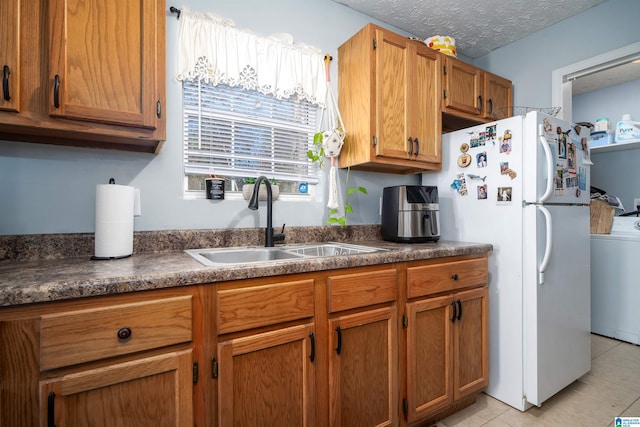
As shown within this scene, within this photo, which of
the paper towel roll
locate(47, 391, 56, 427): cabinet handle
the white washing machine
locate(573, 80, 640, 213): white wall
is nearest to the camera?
locate(47, 391, 56, 427): cabinet handle

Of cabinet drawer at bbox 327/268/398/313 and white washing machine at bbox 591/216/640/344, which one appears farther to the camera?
white washing machine at bbox 591/216/640/344

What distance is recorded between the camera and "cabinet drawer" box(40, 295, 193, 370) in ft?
2.63

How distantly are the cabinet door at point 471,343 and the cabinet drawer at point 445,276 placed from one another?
7 centimetres

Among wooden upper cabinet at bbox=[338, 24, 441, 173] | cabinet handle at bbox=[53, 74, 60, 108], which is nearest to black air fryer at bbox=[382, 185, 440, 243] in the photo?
wooden upper cabinet at bbox=[338, 24, 441, 173]

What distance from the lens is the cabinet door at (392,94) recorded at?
186 cm

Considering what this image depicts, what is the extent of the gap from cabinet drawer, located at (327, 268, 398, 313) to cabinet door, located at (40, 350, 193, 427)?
1.86ft

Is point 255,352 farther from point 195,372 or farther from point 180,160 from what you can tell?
point 180,160

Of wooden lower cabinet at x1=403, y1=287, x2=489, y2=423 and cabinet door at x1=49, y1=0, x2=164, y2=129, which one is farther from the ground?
cabinet door at x1=49, y1=0, x2=164, y2=129

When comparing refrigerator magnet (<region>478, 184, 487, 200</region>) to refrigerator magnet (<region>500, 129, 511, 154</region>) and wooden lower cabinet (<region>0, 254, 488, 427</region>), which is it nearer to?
refrigerator magnet (<region>500, 129, 511, 154</region>)

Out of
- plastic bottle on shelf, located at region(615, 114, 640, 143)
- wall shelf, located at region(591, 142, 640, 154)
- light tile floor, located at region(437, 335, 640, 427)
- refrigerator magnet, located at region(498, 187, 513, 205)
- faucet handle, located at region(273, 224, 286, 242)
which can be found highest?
plastic bottle on shelf, located at region(615, 114, 640, 143)

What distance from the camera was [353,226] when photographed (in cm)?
210

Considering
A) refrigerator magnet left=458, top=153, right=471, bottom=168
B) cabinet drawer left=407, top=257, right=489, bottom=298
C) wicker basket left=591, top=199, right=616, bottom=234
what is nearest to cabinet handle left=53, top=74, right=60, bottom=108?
cabinet drawer left=407, top=257, right=489, bottom=298

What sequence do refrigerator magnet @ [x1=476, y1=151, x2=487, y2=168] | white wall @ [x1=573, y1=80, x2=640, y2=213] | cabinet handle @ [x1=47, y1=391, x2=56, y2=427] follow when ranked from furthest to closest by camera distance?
white wall @ [x1=573, y1=80, x2=640, y2=213] < refrigerator magnet @ [x1=476, y1=151, x2=487, y2=168] < cabinet handle @ [x1=47, y1=391, x2=56, y2=427]

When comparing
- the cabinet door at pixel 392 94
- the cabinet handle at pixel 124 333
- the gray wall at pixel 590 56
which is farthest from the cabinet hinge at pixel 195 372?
the gray wall at pixel 590 56
